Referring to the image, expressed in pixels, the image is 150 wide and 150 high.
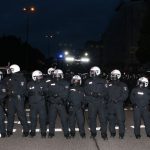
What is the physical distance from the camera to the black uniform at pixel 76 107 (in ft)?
44.5

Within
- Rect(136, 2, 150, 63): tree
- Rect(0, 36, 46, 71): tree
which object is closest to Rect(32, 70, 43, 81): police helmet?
Rect(136, 2, 150, 63): tree

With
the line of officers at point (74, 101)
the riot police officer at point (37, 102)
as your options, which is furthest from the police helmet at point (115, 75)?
the riot police officer at point (37, 102)

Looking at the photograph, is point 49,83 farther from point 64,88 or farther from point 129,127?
point 129,127

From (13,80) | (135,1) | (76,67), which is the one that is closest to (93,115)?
(13,80)

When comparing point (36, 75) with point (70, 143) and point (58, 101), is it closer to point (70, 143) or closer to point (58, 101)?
point (58, 101)

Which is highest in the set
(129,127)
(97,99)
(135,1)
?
(135,1)

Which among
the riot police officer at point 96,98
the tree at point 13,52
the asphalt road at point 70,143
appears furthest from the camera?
the tree at point 13,52

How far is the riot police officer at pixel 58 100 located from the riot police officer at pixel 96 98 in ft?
2.26

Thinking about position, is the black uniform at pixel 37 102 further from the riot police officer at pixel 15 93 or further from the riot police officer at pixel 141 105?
the riot police officer at pixel 141 105

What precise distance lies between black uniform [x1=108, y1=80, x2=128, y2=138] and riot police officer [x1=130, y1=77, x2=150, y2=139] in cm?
33

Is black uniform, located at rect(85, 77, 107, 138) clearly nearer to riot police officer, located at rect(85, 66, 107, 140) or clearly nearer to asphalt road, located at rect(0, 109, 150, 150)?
riot police officer, located at rect(85, 66, 107, 140)

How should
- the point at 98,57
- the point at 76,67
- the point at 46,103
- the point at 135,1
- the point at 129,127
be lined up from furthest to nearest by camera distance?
1. the point at 98,57
2. the point at 135,1
3. the point at 76,67
4. the point at 129,127
5. the point at 46,103

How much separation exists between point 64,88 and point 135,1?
266ft

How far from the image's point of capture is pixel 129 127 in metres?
16.4
